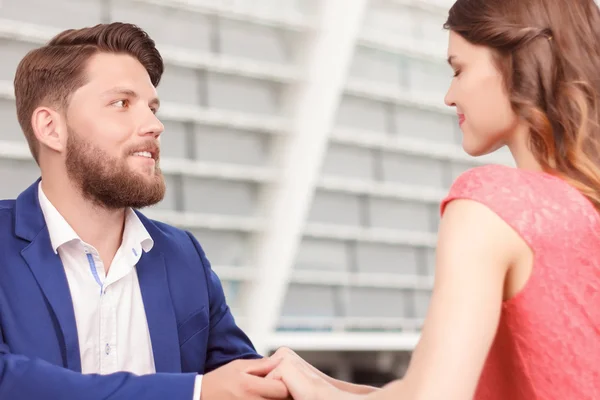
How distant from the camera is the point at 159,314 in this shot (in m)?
1.54

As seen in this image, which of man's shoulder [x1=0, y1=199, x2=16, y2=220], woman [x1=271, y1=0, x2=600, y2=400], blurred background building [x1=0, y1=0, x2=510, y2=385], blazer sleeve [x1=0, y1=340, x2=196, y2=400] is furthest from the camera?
blurred background building [x1=0, y1=0, x2=510, y2=385]

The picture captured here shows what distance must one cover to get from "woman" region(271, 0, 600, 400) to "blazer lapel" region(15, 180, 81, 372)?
0.53m

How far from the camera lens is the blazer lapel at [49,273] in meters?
1.41

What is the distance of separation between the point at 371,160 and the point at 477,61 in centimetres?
837

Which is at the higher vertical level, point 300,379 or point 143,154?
point 143,154

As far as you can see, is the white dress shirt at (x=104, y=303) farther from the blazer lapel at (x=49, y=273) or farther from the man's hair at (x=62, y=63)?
the man's hair at (x=62, y=63)

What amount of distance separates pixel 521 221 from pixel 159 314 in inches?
32.4

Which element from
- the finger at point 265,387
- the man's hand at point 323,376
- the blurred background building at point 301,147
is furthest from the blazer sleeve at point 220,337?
the blurred background building at point 301,147

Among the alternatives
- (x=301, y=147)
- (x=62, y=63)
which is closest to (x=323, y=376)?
(x=62, y=63)

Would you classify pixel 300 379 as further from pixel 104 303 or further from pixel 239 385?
pixel 104 303

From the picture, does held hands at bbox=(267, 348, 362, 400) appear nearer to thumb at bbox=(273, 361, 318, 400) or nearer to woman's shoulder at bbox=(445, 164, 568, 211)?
thumb at bbox=(273, 361, 318, 400)

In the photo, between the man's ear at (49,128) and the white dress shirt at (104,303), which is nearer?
the white dress shirt at (104,303)

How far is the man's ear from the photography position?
5.27 feet

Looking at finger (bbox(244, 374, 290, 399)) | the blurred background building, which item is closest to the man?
finger (bbox(244, 374, 290, 399))
